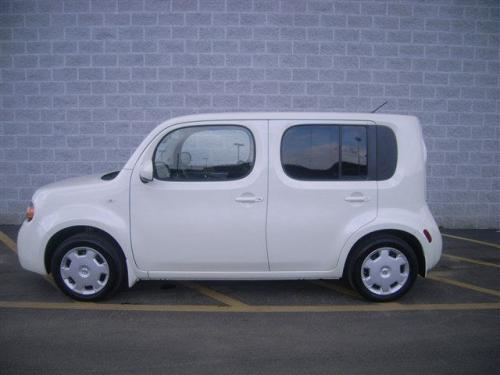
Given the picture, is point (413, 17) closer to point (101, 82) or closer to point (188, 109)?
point (188, 109)

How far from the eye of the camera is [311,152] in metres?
4.04

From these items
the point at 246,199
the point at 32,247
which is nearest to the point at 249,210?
the point at 246,199

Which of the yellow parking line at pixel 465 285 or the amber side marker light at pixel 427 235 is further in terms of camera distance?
the yellow parking line at pixel 465 285

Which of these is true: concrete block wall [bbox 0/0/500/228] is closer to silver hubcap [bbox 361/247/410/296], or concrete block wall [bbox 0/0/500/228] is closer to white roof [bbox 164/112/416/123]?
white roof [bbox 164/112/416/123]

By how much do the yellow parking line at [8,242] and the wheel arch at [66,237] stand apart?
2418mm

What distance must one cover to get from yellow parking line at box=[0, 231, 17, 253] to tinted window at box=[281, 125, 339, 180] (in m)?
4.46

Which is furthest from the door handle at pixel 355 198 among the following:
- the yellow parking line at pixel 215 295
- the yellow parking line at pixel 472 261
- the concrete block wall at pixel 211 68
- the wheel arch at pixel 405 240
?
the concrete block wall at pixel 211 68

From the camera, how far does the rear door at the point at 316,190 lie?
398 centimetres

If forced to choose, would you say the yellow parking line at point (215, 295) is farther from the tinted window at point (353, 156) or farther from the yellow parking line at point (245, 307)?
the tinted window at point (353, 156)

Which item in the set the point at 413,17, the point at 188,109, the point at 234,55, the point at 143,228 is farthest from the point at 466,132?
the point at 143,228

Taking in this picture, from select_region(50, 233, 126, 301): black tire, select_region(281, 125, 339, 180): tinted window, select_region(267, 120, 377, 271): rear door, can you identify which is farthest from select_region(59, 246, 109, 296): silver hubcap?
select_region(281, 125, 339, 180): tinted window

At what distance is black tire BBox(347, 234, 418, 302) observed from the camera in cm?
404

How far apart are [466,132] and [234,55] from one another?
14.5 feet

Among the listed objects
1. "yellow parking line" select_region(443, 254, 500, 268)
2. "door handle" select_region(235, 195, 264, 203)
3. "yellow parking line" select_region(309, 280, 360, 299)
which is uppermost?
"door handle" select_region(235, 195, 264, 203)
